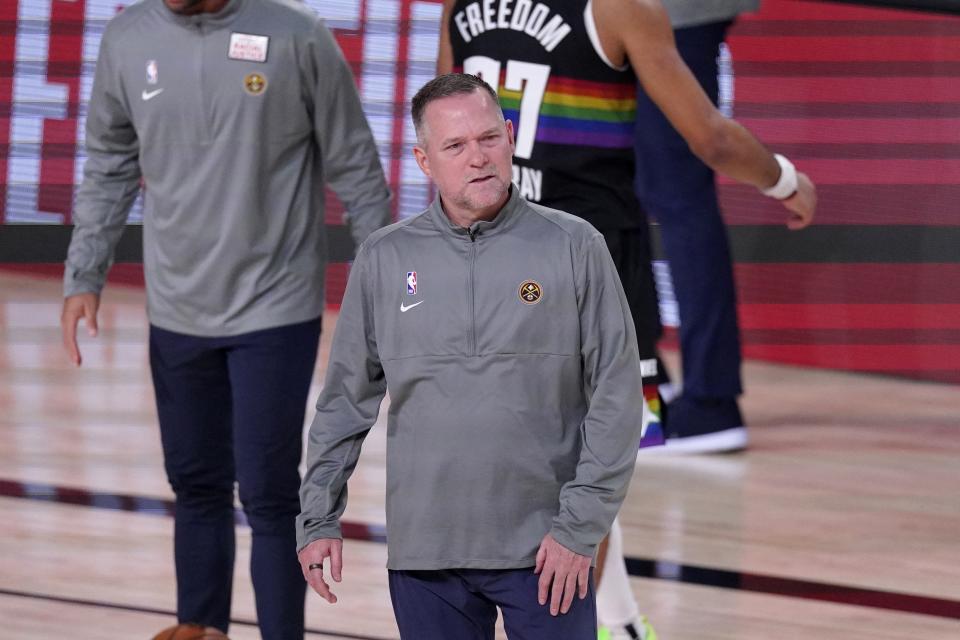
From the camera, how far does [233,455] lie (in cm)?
344

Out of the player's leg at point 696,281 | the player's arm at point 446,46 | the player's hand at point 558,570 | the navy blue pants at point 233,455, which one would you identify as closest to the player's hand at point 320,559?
the player's hand at point 558,570

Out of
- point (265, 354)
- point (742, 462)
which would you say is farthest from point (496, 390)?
point (742, 462)

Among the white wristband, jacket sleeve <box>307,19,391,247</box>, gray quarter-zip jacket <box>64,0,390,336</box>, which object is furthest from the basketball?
the white wristband

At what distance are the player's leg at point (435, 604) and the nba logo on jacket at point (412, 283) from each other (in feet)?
1.30

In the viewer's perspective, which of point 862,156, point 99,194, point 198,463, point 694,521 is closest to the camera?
point 198,463

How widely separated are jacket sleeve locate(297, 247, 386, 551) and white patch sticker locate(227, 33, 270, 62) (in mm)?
925

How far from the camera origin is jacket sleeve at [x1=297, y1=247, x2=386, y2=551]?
2439mm

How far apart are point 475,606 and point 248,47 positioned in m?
1.30

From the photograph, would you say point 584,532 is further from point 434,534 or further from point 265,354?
point 265,354

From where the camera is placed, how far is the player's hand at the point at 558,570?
7.63 feet

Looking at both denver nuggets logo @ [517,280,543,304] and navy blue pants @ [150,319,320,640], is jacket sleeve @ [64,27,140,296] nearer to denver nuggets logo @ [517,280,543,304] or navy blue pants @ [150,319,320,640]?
navy blue pants @ [150,319,320,640]

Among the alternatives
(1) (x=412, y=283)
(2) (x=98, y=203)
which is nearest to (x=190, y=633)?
(2) (x=98, y=203)

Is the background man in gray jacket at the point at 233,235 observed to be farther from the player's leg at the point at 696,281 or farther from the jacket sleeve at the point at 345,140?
the player's leg at the point at 696,281

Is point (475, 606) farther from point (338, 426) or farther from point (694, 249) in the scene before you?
point (694, 249)
